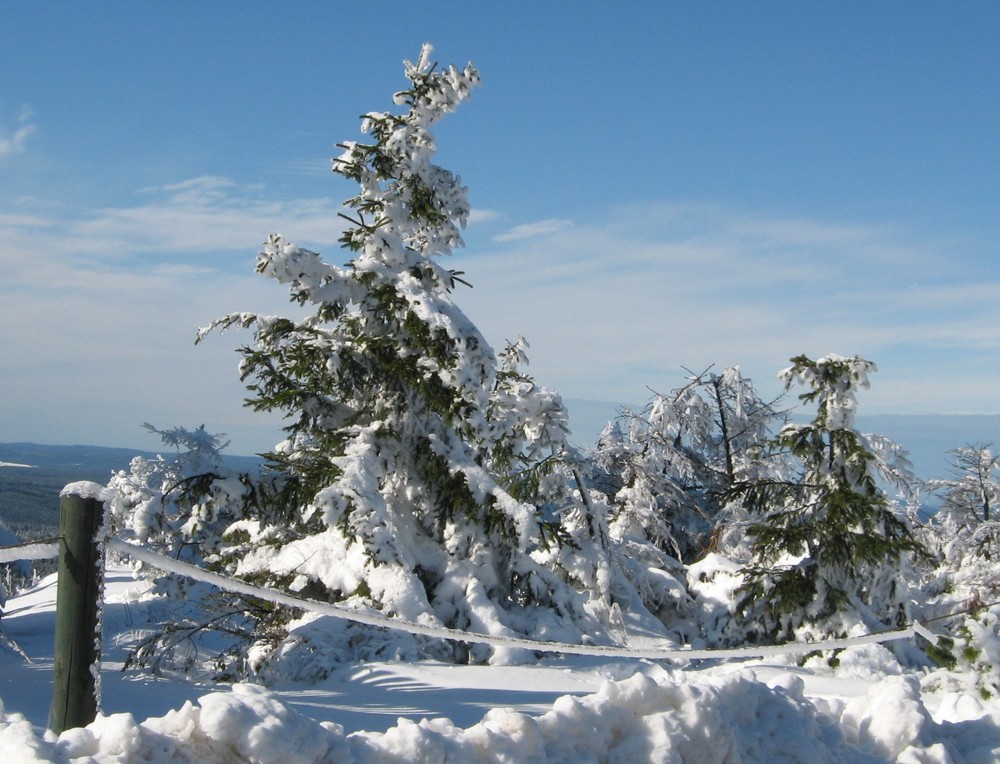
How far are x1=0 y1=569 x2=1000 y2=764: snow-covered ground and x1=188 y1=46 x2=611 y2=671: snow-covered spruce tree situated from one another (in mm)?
2126

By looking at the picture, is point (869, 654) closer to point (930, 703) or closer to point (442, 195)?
point (930, 703)

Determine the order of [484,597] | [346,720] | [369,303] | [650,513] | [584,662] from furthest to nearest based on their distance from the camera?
[650,513], [369,303], [484,597], [584,662], [346,720]

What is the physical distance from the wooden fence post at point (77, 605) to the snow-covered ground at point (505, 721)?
0.21m

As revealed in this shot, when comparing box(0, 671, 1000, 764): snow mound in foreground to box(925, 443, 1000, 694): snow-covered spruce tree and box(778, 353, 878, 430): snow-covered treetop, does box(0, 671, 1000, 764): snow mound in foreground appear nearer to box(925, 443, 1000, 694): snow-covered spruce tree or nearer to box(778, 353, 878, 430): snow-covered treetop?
box(925, 443, 1000, 694): snow-covered spruce tree

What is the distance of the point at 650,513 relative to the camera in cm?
1950

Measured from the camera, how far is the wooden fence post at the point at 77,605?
330cm

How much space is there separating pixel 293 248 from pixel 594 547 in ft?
21.4

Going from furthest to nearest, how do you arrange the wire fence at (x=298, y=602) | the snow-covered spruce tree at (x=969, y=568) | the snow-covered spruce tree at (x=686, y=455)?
the snow-covered spruce tree at (x=686, y=455) < the snow-covered spruce tree at (x=969, y=568) < the wire fence at (x=298, y=602)

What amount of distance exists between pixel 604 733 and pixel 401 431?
7.57m

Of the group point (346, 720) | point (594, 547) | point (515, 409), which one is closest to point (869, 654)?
point (594, 547)

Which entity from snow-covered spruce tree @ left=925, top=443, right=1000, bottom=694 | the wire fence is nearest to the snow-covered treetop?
snow-covered spruce tree @ left=925, top=443, right=1000, bottom=694

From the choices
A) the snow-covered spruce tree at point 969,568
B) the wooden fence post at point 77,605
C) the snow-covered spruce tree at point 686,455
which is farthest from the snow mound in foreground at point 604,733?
the snow-covered spruce tree at point 686,455

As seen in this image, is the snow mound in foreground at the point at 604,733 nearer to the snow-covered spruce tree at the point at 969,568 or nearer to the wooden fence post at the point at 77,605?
the wooden fence post at the point at 77,605

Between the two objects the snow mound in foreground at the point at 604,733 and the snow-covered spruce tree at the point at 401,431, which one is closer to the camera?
the snow mound in foreground at the point at 604,733
